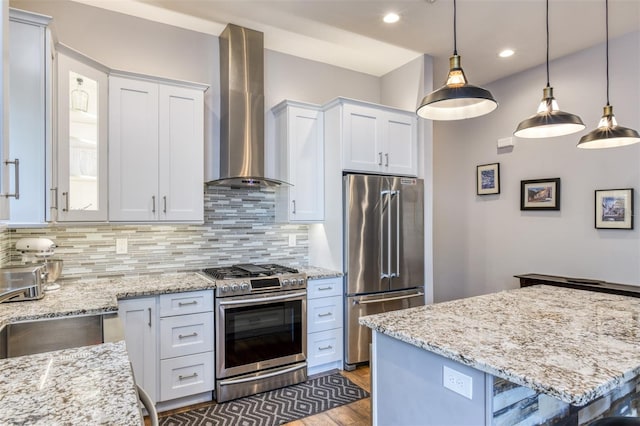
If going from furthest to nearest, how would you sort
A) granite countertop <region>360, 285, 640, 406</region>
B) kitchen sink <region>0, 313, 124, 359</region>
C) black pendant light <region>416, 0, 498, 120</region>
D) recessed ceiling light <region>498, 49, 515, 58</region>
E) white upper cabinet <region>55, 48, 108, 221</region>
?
1. recessed ceiling light <region>498, 49, 515, 58</region>
2. white upper cabinet <region>55, 48, 108, 221</region>
3. kitchen sink <region>0, 313, 124, 359</region>
4. black pendant light <region>416, 0, 498, 120</region>
5. granite countertop <region>360, 285, 640, 406</region>

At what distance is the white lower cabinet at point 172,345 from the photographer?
8.16ft

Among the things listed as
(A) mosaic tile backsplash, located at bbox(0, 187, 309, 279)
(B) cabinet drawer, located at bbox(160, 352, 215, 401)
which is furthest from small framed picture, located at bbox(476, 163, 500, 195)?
(B) cabinet drawer, located at bbox(160, 352, 215, 401)

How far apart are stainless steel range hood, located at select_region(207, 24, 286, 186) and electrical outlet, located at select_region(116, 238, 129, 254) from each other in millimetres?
841

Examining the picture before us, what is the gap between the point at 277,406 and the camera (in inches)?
105

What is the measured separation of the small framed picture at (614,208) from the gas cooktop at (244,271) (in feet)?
9.21

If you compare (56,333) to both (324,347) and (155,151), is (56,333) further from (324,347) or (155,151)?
(324,347)

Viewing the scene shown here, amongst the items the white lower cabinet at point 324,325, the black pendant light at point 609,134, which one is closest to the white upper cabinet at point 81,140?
the white lower cabinet at point 324,325

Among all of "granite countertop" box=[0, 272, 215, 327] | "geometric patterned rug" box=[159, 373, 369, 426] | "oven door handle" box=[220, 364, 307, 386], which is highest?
"granite countertop" box=[0, 272, 215, 327]

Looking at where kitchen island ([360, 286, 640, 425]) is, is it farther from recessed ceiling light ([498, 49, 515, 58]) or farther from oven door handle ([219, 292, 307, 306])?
recessed ceiling light ([498, 49, 515, 58])

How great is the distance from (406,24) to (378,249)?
1.92m

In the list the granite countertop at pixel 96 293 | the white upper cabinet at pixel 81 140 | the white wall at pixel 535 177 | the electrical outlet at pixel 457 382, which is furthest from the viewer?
the white wall at pixel 535 177

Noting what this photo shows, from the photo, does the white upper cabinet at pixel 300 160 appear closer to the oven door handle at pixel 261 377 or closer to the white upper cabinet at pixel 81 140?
the oven door handle at pixel 261 377

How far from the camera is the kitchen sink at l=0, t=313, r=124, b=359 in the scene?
1.78 metres

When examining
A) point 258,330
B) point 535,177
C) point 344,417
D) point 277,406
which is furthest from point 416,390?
point 535,177
